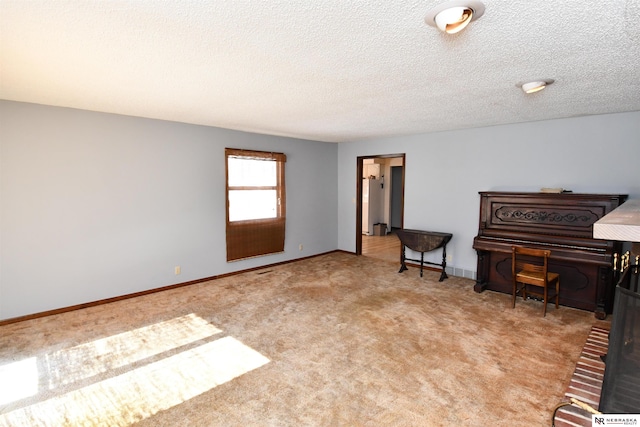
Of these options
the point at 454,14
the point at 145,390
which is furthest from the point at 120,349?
the point at 454,14

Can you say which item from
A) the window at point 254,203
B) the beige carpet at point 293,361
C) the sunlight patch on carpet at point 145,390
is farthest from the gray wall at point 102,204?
the sunlight patch on carpet at point 145,390

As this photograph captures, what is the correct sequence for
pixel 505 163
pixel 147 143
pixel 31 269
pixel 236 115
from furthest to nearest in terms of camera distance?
pixel 505 163, pixel 147 143, pixel 236 115, pixel 31 269

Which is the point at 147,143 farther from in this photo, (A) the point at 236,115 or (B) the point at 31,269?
(B) the point at 31,269

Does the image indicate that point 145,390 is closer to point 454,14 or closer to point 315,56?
point 315,56

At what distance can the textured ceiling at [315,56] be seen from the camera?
4.75 feet

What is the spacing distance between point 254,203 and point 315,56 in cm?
332

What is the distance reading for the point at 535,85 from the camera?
7.88 ft

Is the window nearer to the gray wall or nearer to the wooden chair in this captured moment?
the gray wall

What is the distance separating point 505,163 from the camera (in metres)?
4.25

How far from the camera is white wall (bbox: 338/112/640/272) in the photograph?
11.5ft

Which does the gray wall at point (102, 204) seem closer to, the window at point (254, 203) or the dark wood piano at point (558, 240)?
the window at point (254, 203)

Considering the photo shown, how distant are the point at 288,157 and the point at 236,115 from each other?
70.4 inches

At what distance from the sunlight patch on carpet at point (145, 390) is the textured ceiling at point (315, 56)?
2142mm

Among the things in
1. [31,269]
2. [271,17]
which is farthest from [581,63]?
[31,269]
